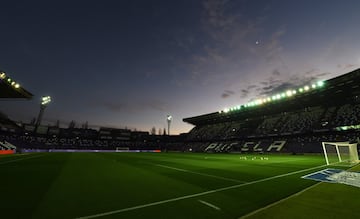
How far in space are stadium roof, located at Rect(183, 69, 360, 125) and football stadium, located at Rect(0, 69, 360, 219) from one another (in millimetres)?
240

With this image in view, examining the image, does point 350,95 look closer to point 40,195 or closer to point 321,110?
point 321,110

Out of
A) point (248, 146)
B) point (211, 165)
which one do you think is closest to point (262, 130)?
point (248, 146)

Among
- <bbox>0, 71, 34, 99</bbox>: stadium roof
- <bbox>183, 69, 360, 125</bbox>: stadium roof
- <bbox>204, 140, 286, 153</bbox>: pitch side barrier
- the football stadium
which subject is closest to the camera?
the football stadium

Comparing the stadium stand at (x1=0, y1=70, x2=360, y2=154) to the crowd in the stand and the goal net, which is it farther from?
the goal net

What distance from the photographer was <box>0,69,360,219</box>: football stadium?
5866 millimetres

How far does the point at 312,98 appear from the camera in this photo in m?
49.2

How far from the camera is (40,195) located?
7.23 meters

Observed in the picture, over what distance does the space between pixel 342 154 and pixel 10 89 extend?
182 ft

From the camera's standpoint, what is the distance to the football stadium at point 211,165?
19.2 ft

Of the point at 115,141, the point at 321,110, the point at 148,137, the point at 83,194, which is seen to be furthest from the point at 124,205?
the point at 148,137

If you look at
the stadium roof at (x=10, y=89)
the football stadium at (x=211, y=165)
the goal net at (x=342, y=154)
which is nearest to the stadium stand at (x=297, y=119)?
the football stadium at (x=211, y=165)

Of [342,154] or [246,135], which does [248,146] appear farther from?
[342,154]

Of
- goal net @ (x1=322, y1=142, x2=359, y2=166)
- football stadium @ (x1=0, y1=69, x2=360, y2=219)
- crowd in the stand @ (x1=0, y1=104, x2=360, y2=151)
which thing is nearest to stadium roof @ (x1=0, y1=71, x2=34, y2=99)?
football stadium @ (x1=0, y1=69, x2=360, y2=219)

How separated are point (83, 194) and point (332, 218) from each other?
331 inches
